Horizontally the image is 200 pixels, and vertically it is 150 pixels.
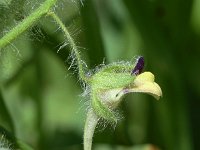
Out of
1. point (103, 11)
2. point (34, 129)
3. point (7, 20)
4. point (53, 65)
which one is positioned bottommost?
point (34, 129)

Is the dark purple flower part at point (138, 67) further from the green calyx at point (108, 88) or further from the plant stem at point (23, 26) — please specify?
the plant stem at point (23, 26)

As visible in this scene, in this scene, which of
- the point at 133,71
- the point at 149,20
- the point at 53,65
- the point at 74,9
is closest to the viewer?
the point at 133,71

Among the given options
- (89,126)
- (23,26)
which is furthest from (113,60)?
(23,26)

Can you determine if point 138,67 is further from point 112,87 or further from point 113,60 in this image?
point 113,60

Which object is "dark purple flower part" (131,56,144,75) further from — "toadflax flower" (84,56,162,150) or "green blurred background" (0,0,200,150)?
"green blurred background" (0,0,200,150)

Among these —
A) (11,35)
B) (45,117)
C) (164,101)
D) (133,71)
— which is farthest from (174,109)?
(11,35)

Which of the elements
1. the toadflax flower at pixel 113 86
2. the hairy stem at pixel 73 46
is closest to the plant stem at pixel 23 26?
the hairy stem at pixel 73 46

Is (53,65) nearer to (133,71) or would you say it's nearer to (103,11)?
(103,11)
